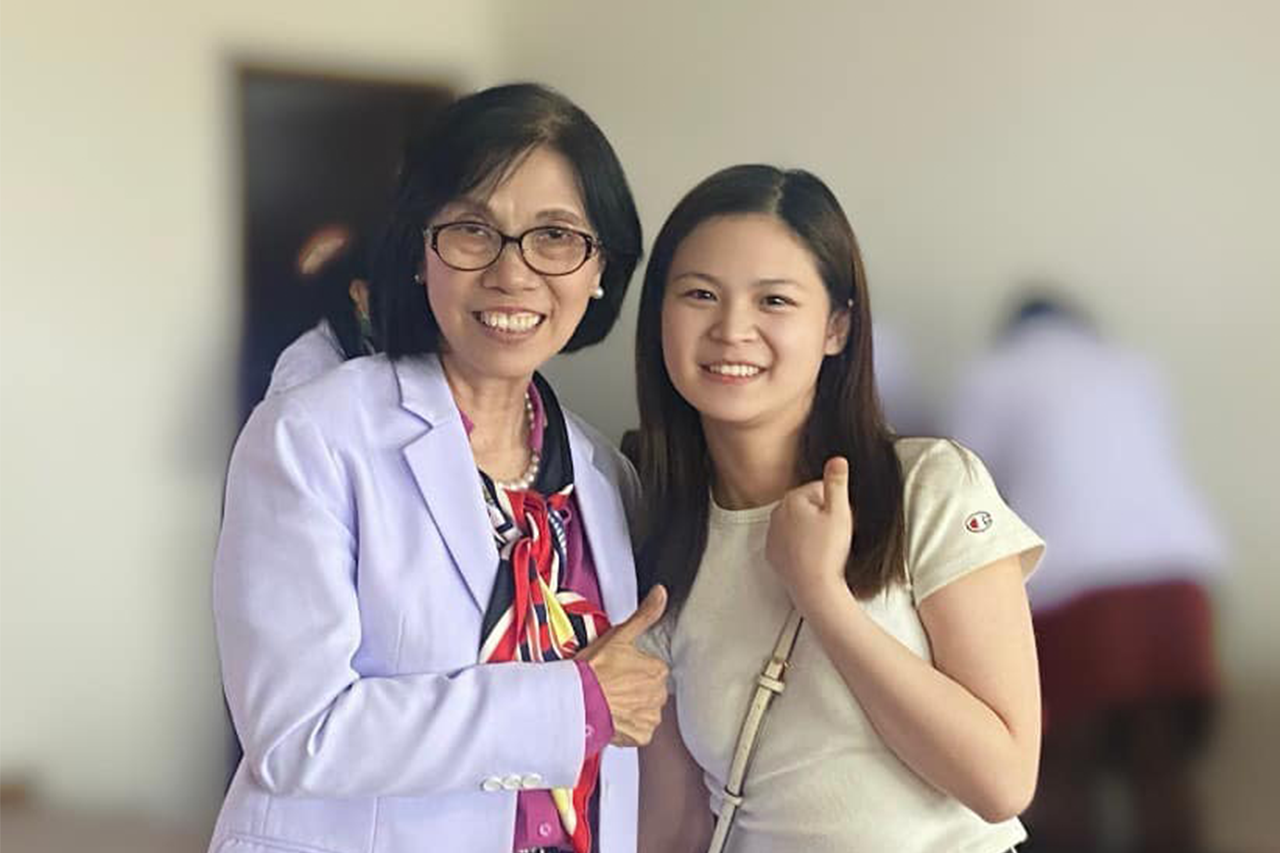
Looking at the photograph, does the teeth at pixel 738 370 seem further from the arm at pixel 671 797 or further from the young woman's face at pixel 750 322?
the arm at pixel 671 797

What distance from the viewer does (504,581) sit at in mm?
1337

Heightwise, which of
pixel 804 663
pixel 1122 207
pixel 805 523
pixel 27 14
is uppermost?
pixel 27 14

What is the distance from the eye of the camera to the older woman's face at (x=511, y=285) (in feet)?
4.40

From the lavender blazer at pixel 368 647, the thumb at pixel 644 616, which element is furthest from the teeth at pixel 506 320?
the thumb at pixel 644 616

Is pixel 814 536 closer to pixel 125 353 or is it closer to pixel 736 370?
pixel 736 370

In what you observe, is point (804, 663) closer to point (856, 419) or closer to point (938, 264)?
point (856, 419)

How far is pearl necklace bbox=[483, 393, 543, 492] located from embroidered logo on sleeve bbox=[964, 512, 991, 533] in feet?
1.53

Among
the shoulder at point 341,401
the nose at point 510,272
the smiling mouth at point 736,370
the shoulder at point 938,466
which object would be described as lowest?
the shoulder at point 938,466

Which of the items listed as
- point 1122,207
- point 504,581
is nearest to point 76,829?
point 504,581

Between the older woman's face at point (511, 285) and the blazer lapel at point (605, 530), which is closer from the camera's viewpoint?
the older woman's face at point (511, 285)

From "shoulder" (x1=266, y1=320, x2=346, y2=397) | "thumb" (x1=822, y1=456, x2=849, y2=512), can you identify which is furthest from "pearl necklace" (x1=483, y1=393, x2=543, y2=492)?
"shoulder" (x1=266, y1=320, x2=346, y2=397)

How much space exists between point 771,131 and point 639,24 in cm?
27

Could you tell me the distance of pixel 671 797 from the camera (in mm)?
1574

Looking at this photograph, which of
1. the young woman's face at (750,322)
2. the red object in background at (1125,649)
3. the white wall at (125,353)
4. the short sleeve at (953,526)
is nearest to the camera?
the short sleeve at (953,526)
